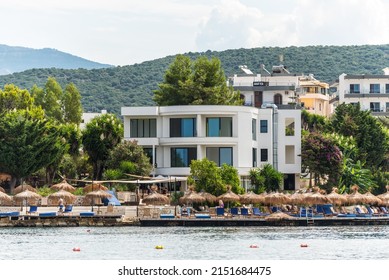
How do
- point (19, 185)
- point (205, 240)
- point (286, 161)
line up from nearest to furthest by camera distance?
point (205, 240)
point (19, 185)
point (286, 161)

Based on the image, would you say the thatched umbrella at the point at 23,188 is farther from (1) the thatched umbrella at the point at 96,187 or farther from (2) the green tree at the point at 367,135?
(2) the green tree at the point at 367,135

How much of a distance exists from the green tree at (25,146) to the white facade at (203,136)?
23.9 feet

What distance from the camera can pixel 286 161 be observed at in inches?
4532

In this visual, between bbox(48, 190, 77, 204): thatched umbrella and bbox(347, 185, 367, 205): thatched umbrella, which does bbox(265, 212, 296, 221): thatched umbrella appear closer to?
bbox(347, 185, 367, 205): thatched umbrella

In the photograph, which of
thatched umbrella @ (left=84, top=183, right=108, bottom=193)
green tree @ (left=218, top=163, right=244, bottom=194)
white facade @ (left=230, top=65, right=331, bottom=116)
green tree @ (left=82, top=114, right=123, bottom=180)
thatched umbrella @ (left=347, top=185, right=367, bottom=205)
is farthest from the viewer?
white facade @ (left=230, top=65, right=331, bottom=116)

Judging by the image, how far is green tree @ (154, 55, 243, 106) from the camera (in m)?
121

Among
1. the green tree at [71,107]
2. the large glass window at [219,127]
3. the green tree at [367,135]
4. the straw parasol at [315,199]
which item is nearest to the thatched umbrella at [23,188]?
the large glass window at [219,127]

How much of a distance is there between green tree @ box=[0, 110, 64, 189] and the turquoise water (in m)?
16.2

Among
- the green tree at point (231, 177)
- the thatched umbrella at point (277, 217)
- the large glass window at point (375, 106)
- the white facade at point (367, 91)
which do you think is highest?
the white facade at point (367, 91)

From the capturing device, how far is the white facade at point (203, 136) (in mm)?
109312

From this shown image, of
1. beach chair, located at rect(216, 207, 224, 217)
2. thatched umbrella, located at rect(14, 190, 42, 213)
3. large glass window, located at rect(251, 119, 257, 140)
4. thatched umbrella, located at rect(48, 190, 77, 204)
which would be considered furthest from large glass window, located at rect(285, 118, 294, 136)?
thatched umbrella, located at rect(14, 190, 42, 213)

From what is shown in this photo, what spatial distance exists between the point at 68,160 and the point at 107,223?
21683 millimetres
